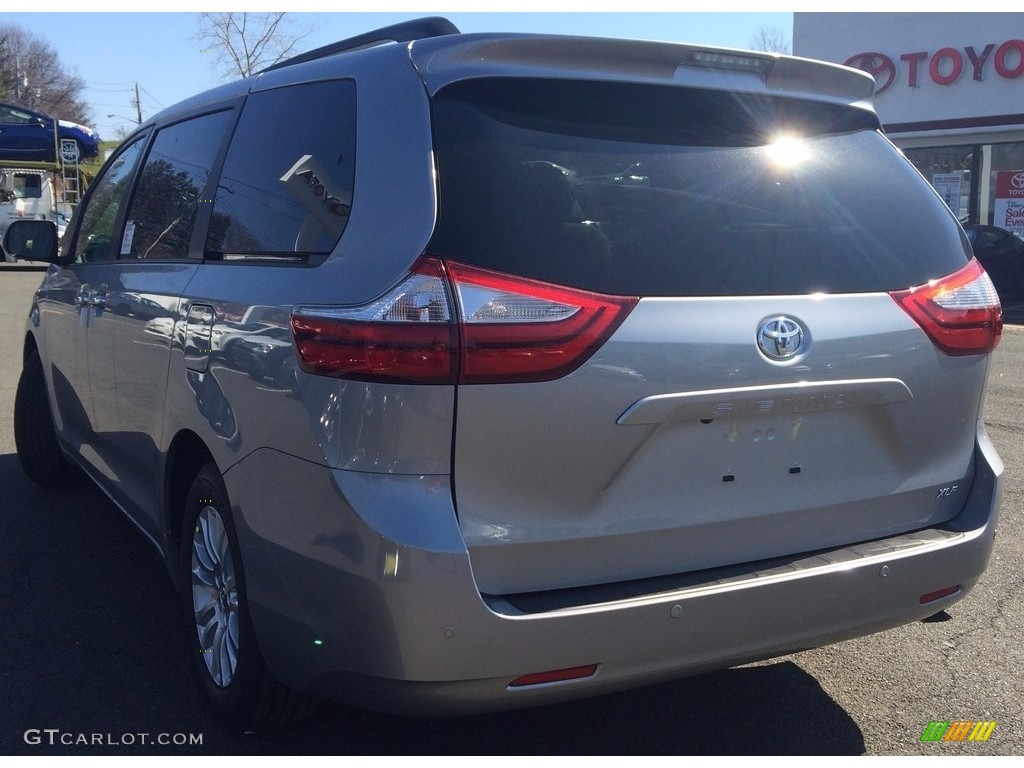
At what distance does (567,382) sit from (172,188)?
2.26m

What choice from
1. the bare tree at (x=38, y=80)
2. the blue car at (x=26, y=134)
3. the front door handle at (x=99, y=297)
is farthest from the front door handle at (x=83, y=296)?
the bare tree at (x=38, y=80)

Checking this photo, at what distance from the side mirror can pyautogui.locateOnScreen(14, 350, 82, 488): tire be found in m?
0.78

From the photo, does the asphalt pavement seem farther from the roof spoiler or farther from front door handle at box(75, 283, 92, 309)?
the roof spoiler

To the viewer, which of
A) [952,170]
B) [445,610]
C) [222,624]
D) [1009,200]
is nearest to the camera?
[445,610]

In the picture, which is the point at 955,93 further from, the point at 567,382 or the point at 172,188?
the point at 567,382

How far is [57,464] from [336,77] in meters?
3.65

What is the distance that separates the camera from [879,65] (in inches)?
805

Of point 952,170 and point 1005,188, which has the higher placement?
point 952,170

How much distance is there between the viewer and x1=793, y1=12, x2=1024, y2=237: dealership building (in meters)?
18.9

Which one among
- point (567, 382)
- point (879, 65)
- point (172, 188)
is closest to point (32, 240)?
point (172, 188)

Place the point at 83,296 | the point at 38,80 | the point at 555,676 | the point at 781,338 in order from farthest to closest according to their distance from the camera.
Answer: the point at 38,80 → the point at 83,296 → the point at 781,338 → the point at 555,676

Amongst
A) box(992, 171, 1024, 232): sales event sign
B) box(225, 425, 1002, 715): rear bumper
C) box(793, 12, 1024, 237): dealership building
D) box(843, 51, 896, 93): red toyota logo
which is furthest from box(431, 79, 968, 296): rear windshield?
box(843, 51, 896, 93): red toyota logo

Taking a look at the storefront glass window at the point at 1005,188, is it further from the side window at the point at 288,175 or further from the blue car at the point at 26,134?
the blue car at the point at 26,134

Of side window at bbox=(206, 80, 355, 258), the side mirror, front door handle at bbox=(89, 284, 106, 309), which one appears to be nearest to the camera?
side window at bbox=(206, 80, 355, 258)
